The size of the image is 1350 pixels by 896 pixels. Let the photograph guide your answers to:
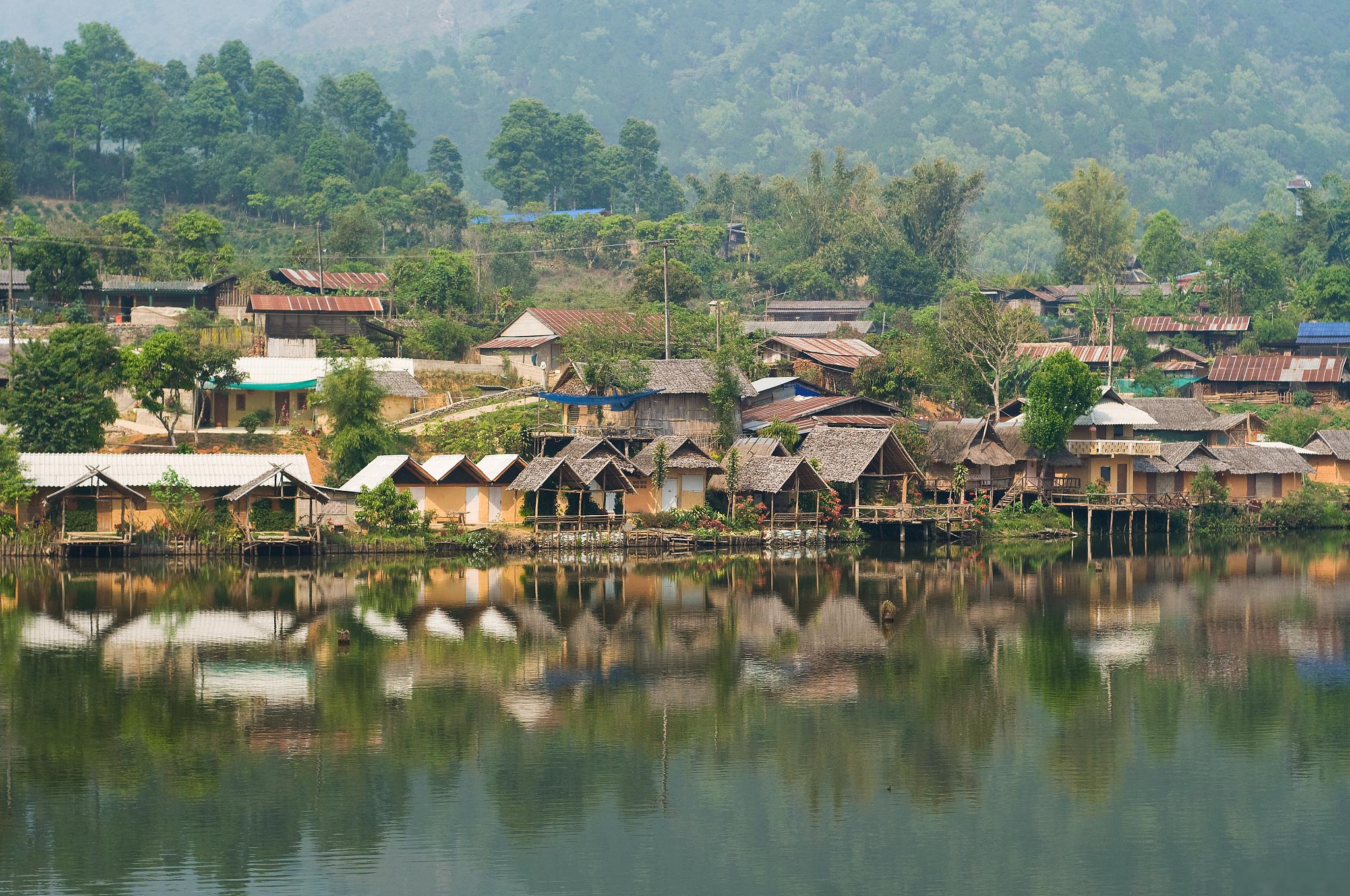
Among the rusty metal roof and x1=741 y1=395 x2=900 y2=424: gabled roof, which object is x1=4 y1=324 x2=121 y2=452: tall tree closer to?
x1=741 y1=395 x2=900 y2=424: gabled roof

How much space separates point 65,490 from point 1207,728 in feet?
104

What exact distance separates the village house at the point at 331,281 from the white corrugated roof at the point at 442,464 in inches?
951

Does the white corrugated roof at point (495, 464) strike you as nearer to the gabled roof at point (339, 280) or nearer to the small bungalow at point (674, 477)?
the small bungalow at point (674, 477)

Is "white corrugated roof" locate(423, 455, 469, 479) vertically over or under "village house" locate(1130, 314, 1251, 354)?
under

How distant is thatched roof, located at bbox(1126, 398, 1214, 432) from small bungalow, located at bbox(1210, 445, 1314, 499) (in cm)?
230

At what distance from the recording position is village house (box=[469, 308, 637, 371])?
220 ft

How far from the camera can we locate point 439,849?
21531mm

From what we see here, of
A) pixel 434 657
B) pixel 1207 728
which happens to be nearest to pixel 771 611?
pixel 434 657

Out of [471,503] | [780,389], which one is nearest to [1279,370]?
[780,389]

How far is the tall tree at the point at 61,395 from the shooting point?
4988cm

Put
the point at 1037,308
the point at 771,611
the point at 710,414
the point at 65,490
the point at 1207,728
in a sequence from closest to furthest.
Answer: the point at 1207,728
the point at 771,611
the point at 65,490
the point at 710,414
the point at 1037,308

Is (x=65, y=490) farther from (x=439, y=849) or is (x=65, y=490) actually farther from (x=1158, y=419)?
(x=1158, y=419)

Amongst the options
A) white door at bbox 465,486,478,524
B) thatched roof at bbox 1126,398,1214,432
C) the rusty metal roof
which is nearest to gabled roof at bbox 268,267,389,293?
white door at bbox 465,486,478,524

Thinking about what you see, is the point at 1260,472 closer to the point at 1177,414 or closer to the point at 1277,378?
the point at 1177,414
